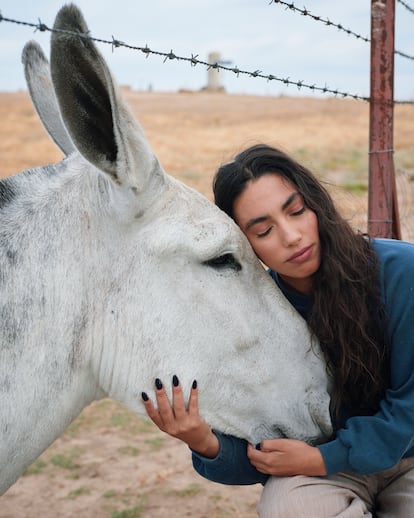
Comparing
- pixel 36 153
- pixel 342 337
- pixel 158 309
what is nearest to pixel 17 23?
pixel 158 309

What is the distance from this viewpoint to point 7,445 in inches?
89.4

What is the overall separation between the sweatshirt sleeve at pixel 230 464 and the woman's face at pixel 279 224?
757 millimetres

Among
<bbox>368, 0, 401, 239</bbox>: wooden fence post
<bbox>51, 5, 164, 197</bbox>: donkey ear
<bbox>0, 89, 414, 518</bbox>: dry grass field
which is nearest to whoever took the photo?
<bbox>51, 5, 164, 197</bbox>: donkey ear

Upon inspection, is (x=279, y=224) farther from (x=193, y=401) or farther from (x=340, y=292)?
(x=193, y=401)

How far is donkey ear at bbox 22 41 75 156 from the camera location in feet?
9.79

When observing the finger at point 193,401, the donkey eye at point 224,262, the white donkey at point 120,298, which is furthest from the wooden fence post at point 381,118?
the finger at point 193,401

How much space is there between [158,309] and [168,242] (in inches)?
9.8

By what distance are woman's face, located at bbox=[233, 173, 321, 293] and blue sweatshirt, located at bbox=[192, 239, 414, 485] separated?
35cm

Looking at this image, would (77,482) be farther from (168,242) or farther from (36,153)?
(36,153)

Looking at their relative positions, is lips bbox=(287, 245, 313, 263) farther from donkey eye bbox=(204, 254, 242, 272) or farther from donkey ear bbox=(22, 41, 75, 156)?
donkey ear bbox=(22, 41, 75, 156)

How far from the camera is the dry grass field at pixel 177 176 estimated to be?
4.78m

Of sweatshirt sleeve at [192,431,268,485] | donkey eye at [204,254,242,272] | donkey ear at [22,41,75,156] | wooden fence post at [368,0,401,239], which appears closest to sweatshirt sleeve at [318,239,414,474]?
sweatshirt sleeve at [192,431,268,485]

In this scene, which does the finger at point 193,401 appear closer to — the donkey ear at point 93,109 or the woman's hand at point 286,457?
the woman's hand at point 286,457

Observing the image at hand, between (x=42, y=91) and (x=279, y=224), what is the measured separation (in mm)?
1236
